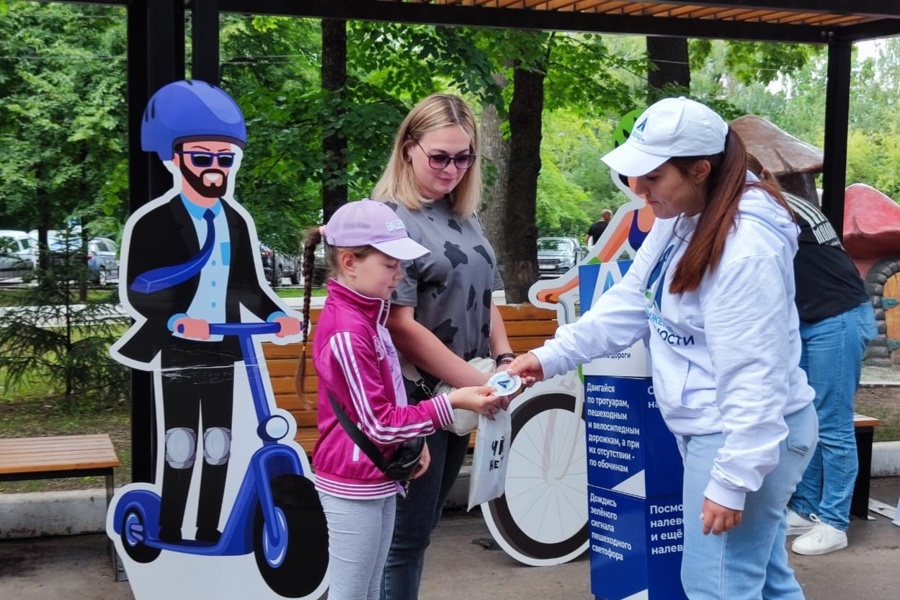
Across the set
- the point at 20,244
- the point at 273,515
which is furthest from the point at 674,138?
the point at 20,244

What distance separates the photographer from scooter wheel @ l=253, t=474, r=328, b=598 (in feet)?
13.5

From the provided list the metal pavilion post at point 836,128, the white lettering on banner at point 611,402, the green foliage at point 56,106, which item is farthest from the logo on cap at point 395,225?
the green foliage at point 56,106

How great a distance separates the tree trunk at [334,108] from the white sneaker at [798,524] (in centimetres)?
368

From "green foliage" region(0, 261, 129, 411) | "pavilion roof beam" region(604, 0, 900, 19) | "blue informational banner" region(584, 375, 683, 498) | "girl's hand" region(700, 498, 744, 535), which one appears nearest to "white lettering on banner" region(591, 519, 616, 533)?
"blue informational banner" region(584, 375, 683, 498)

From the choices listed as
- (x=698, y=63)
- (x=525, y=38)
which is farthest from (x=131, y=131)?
(x=698, y=63)

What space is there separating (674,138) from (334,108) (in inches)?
205

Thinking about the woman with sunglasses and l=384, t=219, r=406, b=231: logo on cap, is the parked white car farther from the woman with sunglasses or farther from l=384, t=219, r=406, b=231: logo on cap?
l=384, t=219, r=406, b=231: logo on cap

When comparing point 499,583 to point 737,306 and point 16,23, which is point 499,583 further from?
point 16,23

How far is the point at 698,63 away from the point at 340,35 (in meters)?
6.48

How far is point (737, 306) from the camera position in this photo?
95.0 inches

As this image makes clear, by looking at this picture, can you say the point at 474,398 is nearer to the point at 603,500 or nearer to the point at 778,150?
the point at 603,500

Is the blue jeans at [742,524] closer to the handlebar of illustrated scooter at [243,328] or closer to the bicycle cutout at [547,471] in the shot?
the handlebar of illustrated scooter at [243,328]

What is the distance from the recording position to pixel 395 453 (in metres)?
2.72

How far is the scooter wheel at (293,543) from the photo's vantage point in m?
4.11
